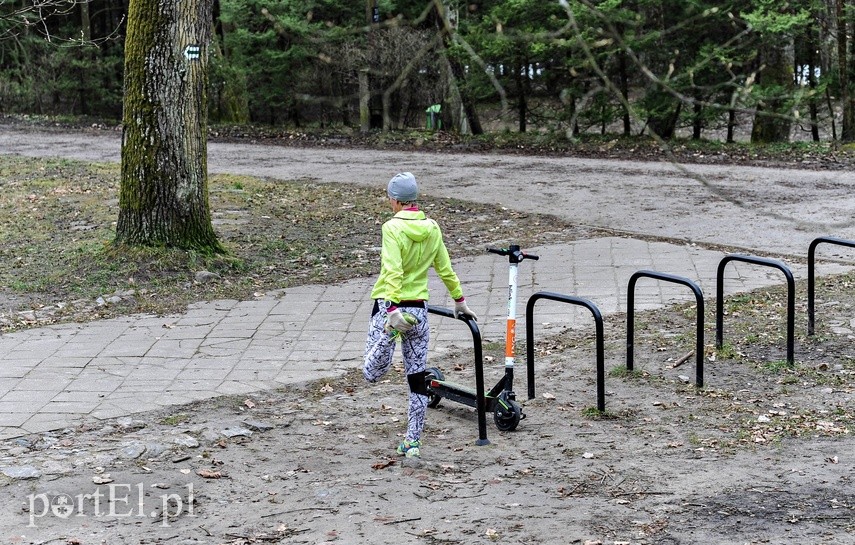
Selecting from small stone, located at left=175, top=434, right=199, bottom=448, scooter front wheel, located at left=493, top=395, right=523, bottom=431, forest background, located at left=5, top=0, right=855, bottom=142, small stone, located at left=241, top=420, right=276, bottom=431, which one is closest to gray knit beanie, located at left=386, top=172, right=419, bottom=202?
scooter front wheel, located at left=493, top=395, right=523, bottom=431

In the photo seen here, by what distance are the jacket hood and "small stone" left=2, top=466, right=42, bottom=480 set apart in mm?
2569

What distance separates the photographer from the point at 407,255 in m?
6.17

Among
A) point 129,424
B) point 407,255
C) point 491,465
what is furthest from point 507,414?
point 129,424

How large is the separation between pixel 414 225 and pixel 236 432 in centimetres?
186

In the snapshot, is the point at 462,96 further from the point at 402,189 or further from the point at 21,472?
the point at 21,472

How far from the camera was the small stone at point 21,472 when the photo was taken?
584 centimetres

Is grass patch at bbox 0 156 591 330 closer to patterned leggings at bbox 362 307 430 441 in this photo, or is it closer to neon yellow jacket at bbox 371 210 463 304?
patterned leggings at bbox 362 307 430 441

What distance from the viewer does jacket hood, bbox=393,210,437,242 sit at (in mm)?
6145

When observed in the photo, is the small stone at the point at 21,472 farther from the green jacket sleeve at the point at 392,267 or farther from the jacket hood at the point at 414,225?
the jacket hood at the point at 414,225

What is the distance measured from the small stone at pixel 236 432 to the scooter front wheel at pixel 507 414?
1.64 meters

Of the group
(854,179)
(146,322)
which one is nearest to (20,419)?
(146,322)

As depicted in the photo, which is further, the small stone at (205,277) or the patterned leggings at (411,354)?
the small stone at (205,277)

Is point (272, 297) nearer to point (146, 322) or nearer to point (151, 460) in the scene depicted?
point (146, 322)

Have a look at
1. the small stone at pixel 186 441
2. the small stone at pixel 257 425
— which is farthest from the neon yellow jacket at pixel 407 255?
the small stone at pixel 186 441
